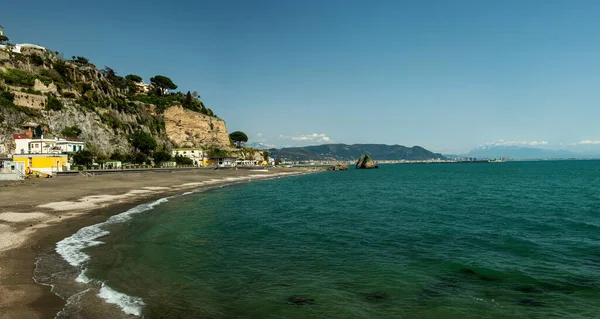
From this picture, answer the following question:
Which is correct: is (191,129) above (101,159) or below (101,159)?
above

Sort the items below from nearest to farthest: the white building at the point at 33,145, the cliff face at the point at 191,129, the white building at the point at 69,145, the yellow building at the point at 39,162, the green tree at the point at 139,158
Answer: the yellow building at the point at 39,162
the white building at the point at 33,145
the white building at the point at 69,145
the green tree at the point at 139,158
the cliff face at the point at 191,129

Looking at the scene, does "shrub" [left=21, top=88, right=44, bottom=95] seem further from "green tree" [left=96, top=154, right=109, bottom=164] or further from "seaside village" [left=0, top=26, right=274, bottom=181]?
"green tree" [left=96, top=154, right=109, bottom=164]

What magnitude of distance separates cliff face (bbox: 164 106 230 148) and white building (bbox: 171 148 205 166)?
10448 millimetres

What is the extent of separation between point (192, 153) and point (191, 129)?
17861 mm

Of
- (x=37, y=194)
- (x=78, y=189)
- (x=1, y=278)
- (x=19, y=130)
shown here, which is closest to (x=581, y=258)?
(x=1, y=278)

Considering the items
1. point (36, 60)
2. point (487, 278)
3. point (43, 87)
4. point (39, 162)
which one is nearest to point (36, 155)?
point (39, 162)

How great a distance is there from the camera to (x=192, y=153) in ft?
436

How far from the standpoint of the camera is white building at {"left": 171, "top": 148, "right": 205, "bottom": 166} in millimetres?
130750

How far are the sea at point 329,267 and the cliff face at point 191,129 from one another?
391 feet

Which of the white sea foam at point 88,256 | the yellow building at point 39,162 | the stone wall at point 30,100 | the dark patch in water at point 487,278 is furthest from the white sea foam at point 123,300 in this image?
the stone wall at point 30,100

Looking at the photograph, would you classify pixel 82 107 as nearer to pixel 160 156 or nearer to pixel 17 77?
pixel 17 77

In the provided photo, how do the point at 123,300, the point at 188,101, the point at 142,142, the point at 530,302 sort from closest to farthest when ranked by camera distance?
the point at 123,300, the point at 530,302, the point at 142,142, the point at 188,101

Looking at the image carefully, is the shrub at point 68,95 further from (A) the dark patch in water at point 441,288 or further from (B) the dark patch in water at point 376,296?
(A) the dark patch in water at point 441,288

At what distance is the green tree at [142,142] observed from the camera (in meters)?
104
